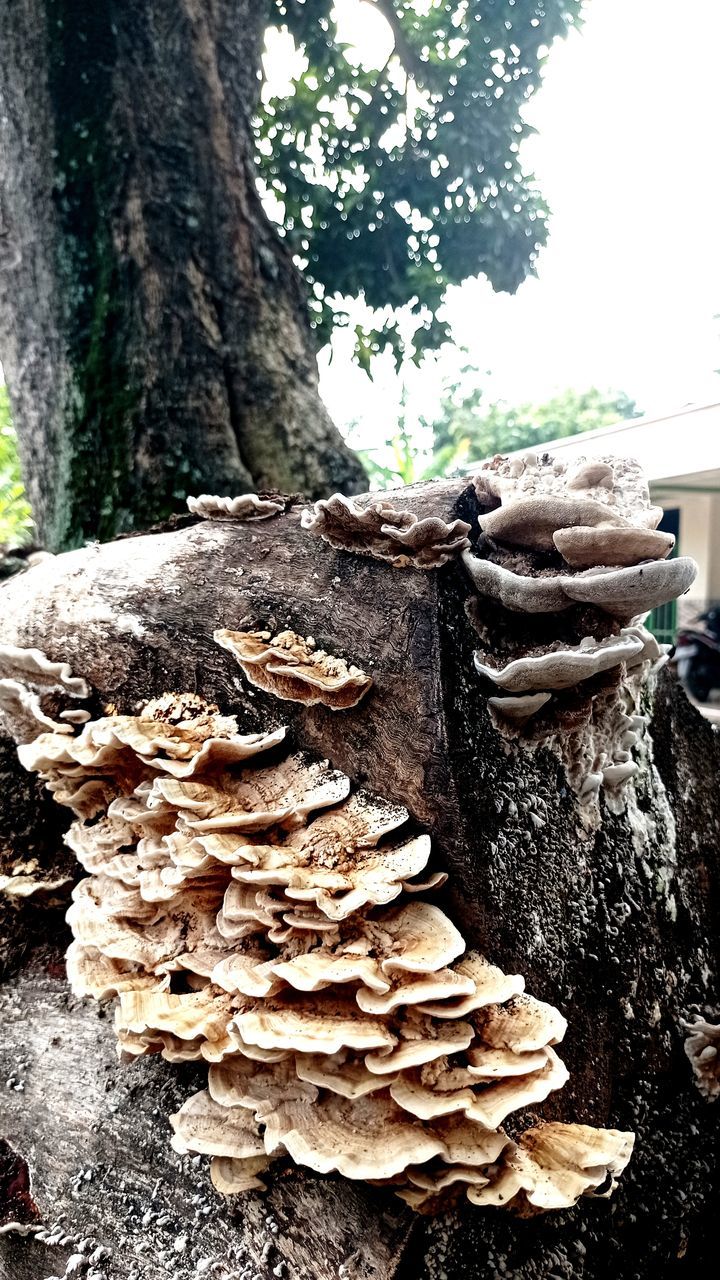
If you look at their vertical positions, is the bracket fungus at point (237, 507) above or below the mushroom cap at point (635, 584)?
above

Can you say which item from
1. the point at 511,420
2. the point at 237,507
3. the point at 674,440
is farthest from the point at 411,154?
the point at 511,420

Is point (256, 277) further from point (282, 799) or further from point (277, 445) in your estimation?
point (282, 799)

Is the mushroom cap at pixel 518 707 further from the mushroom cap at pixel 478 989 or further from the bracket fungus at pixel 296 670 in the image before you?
the mushroom cap at pixel 478 989

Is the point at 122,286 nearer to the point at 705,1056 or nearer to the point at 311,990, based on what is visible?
the point at 311,990

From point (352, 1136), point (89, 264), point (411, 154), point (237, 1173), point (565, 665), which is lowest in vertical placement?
point (237, 1173)

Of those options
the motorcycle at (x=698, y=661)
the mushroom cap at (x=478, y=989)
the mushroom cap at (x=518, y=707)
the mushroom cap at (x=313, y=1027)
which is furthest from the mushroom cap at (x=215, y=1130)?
the motorcycle at (x=698, y=661)

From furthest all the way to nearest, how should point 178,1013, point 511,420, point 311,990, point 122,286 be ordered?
point 511,420
point 122,286
point 178,1013
point 311,990

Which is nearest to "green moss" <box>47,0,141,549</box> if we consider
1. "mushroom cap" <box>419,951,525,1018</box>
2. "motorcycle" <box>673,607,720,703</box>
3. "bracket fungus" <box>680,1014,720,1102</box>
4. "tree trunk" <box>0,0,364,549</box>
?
"tree trunk" <box>0,0,364,549</box>
